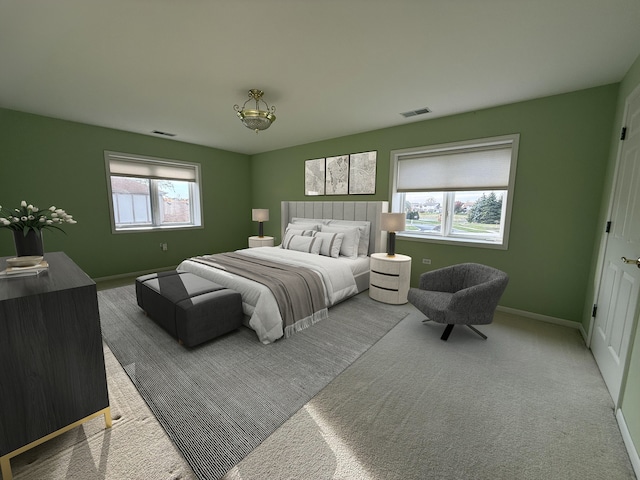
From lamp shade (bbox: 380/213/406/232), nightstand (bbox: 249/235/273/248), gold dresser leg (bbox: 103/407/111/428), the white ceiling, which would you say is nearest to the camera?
gold dresser leg (bbox: 103/407/111/428)

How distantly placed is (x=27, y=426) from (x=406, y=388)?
2.17 m

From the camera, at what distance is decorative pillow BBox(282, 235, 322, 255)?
396 centimetres

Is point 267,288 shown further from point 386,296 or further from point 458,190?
point 458,190

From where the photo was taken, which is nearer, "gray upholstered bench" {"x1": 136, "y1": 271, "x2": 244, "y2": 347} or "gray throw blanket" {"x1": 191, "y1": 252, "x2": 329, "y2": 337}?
"gray upholstered bench" {"x1": 136, "y1": 271, "x2": 244, "y2": 347}

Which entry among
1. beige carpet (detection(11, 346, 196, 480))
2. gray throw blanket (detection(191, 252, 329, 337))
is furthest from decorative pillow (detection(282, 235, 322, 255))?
beige carpet (detection(11, 346, 196, 480))

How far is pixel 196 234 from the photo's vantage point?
539cm

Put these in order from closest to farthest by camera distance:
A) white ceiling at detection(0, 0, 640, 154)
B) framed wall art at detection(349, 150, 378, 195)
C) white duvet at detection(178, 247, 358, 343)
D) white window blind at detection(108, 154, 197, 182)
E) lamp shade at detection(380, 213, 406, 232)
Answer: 1. white ceiling at detection(0, 0, 640, 154)
2. white duvet at detection(178, 247, 358, 343)
3. lamp shade at detection(380, 213, 406, 232)
4. framed wall art at detection(349, 150, 378, 195)
5. white window blind at detection(108, 154, 197, 182)

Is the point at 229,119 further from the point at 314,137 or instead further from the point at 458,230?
the point at 458,230

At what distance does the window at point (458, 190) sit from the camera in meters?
3.19

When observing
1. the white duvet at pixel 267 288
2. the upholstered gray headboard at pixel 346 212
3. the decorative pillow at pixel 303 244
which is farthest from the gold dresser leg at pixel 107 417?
the upholstered gray headboard at pixel 346 212

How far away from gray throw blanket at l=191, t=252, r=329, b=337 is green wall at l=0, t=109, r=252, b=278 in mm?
2290

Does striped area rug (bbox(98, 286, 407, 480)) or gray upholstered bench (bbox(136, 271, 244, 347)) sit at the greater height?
gray upholstered bench (bbox(136, 271, 244, 347))

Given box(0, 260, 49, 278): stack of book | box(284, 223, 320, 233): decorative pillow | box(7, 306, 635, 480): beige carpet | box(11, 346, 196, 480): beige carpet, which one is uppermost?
box(284, 223, 320, 233): decorative pillow

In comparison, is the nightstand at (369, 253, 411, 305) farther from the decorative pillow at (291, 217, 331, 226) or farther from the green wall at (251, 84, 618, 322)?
the decorative pillow at (291, 217, 331, 226)
